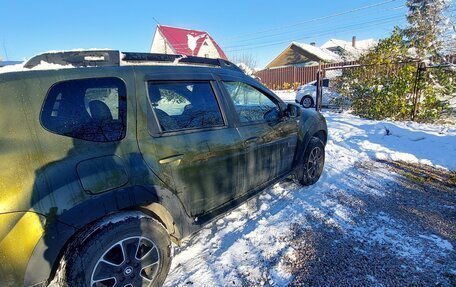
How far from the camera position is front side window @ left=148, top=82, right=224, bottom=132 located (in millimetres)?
2347

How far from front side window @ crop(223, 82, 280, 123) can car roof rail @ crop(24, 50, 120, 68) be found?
3.76 ft

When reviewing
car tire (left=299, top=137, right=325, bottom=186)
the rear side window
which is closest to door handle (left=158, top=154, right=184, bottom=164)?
the rear side window

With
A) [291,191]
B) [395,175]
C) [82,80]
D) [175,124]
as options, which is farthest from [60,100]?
[395,175]

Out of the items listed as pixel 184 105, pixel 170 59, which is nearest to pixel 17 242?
pixel 184 105

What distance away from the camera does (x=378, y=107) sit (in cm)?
909

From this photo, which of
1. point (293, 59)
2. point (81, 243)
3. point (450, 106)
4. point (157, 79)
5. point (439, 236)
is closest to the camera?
point (81, 243)

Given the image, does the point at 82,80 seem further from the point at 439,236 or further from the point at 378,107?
the point at 378,107

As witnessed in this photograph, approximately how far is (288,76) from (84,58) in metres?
27.6

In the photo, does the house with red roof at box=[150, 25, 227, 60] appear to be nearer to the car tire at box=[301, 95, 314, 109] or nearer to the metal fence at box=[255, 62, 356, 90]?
the car tire at box=[301, 95, 314, 109]

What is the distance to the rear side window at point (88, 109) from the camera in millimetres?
1796

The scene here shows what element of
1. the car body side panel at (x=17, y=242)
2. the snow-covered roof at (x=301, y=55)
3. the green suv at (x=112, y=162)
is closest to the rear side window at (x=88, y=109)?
the green suv at (x=112, y=162)

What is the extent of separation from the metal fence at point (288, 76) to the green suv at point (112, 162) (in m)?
24.7

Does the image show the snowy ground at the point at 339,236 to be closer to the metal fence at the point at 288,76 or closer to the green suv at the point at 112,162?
the green suv at the point at 112,162

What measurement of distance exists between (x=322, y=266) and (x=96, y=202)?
6.63 feet
